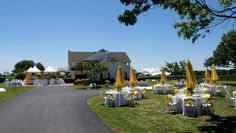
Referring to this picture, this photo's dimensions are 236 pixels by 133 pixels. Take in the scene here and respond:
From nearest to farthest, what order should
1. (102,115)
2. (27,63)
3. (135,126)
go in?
(135,126), (102,115), (27,63)

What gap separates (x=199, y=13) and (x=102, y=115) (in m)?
6.92

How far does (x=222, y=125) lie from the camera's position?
13.8m

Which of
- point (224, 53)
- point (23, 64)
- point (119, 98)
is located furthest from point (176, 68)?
point (23, 64)

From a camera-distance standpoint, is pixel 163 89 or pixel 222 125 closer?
pixel 222 125

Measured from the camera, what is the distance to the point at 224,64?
62031mm

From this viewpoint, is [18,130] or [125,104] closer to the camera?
[18,130]

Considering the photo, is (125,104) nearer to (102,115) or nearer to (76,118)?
(102,115)

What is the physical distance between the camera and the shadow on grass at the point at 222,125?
1280cm

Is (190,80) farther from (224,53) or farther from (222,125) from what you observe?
(224,53)

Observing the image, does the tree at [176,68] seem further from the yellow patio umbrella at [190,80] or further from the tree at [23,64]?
the tree at [23,64]

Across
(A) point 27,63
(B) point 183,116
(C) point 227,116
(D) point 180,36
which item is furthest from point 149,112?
(A) point 27,63

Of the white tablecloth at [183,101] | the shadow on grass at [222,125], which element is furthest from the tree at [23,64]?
the shadow on grass at [222,125]

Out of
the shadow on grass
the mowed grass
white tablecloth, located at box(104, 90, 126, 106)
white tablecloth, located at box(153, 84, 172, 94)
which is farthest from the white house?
the shadow on grass

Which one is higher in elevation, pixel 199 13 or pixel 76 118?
pixel 199 13
